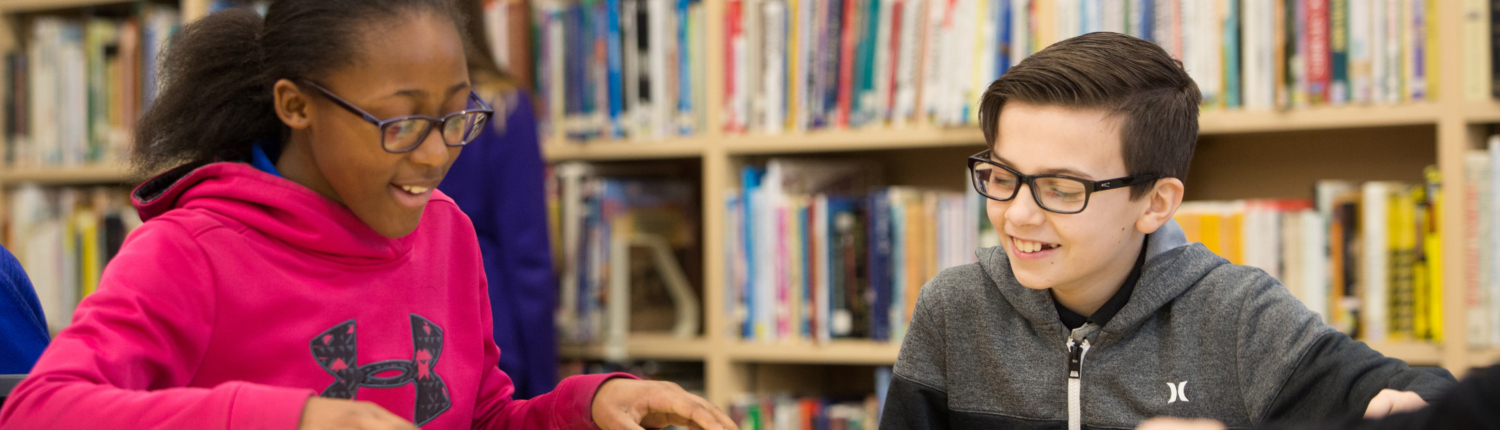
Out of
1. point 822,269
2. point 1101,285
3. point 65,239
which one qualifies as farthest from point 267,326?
point 65,239

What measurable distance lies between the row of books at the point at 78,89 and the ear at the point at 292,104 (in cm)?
189

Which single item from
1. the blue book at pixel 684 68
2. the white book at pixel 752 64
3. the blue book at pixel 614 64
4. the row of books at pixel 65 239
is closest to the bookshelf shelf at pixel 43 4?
the row of books at pixel 65 239

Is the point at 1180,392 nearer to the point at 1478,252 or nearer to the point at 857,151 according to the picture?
the point at 1478,252

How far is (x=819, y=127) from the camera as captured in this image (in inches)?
83.3

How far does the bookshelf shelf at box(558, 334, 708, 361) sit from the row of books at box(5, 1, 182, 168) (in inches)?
44.4

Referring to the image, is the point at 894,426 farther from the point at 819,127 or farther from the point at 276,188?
the point at 819,127

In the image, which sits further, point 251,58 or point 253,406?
point 251,58

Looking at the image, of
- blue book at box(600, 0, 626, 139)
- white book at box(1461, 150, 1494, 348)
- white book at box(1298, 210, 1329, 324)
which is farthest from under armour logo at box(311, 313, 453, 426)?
white book at box(1461, 150, 1494, 348)

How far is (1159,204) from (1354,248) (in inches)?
35.0

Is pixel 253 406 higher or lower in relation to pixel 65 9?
lower

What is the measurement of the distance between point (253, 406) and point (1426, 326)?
1.69 meters

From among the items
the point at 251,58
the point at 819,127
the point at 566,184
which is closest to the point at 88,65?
the point at 566,184

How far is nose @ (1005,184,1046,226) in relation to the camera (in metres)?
1.06

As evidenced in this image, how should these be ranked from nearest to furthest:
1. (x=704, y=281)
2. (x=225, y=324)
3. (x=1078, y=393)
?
(x=225, y=324) → (x=1078, y=393) → (x=704, y=281)
